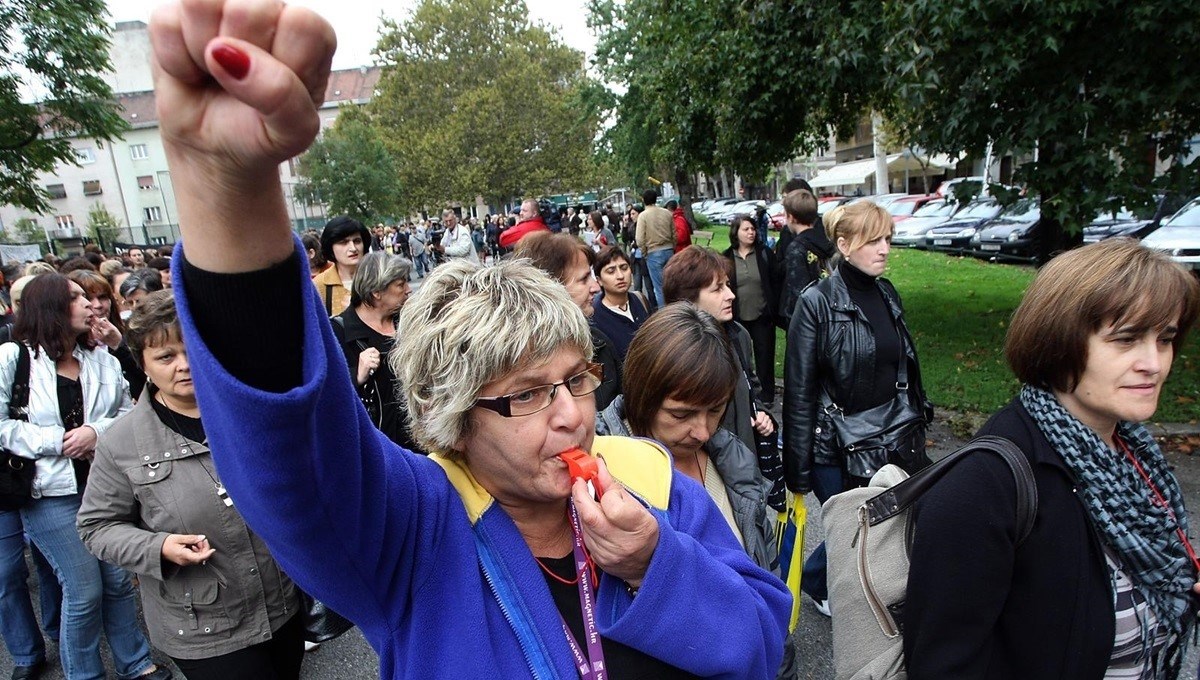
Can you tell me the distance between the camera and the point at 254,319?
0.80 meters

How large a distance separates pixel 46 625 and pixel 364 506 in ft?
12.7

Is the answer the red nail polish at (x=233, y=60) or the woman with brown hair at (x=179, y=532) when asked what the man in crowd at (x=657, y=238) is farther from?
the red nail polish at (x=233, y=60)

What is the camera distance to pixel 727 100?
8070mm

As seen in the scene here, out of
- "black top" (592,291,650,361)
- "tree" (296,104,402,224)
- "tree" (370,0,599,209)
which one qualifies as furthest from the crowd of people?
"tree" (296,104,402,224)

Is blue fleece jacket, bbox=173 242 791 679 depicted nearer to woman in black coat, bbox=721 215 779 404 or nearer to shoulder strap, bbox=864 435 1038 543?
shoulder strap, bbox=864 435 1038 543

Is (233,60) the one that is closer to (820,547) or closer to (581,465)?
(581,465)

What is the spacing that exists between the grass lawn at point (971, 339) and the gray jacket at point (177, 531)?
6.01 meters

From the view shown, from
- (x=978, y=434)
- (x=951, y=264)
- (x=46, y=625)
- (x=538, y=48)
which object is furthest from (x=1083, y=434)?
(x=538, y=48)

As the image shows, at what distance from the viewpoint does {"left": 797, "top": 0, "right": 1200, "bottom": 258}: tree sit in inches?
197

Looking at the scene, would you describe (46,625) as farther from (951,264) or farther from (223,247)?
(951,264)

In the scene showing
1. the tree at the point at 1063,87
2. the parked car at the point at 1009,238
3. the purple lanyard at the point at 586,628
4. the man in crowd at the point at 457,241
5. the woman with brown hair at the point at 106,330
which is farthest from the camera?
the parked car at the point at 1009,238

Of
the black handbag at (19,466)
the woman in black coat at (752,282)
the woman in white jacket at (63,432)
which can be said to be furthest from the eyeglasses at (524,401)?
the woman in black coat at (752,282)

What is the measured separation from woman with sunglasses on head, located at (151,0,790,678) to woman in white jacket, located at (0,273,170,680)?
2578mm

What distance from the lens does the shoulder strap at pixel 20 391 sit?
3018 mm
